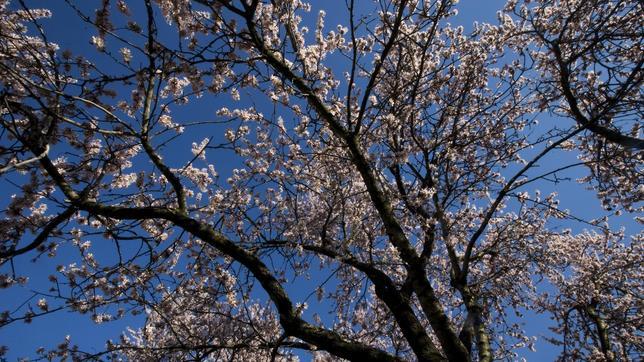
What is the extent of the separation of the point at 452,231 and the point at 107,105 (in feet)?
18.6

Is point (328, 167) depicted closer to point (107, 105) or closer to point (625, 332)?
point (107, 105)

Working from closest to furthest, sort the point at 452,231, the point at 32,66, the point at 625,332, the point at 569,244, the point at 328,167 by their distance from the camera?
the point at 32,66 → the point at 452,231 → the point at 328,167 → the point at 625,332 → the point at 569,244

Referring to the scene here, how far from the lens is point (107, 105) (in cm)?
525

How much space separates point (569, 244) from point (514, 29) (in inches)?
301

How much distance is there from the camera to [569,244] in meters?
12.5

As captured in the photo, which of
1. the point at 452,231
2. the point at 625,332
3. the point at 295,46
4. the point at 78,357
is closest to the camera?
the point at 78,357

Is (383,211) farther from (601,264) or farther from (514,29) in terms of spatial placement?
(601,264)

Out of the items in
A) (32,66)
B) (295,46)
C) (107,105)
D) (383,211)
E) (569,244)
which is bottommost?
(383,211)

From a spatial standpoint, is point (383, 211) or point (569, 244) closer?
point (383, 211)

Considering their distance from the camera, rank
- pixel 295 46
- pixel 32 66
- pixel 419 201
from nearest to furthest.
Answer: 1. pixel 32 66
2. pixel 419 201
3. pixel 295 46

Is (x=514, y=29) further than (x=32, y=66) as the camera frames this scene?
Yes

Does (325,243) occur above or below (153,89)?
below

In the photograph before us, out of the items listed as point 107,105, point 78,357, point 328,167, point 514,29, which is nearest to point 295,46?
point 328,167

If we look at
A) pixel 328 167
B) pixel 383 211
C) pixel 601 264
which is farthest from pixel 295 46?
pixel 601 264
